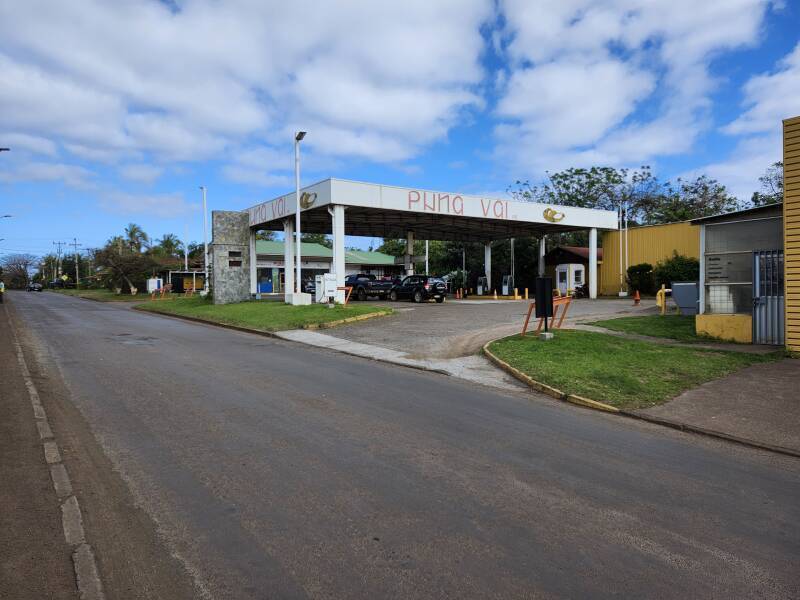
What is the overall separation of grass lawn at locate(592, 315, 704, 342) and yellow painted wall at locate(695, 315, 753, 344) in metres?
0.24

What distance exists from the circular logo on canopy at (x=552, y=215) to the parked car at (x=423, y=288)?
7956mm

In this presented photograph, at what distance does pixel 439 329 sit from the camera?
17359 mm

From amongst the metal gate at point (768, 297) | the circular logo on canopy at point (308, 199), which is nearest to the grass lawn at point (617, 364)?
the metal gate at point (768, 297)

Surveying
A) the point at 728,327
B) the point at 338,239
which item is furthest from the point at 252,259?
the point at 728,327

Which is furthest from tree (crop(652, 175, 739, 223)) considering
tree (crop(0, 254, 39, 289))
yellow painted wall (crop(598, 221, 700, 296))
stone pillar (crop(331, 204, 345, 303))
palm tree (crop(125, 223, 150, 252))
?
tree (crop(0, 254, 39, 289))

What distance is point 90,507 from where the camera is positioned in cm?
414

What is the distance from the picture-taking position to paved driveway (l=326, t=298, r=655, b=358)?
13.8m

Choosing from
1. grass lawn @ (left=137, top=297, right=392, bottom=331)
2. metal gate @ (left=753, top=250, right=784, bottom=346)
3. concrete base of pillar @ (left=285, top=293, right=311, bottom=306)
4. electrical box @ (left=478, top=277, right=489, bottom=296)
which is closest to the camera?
metal gate @ (left=753, top=250, right=784, bottom=346)

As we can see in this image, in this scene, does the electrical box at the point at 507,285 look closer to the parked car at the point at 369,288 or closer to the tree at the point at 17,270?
the parked car at the point at 369,288

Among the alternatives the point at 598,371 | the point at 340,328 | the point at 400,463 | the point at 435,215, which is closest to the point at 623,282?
the point at 435,215

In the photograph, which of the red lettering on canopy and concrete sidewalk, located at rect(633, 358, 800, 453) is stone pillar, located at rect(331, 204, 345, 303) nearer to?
the red lettering on canopy

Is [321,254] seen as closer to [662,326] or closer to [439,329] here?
[439,329]

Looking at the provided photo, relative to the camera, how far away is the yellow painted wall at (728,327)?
13477mm

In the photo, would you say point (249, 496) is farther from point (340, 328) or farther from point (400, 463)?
point (340, 328)
